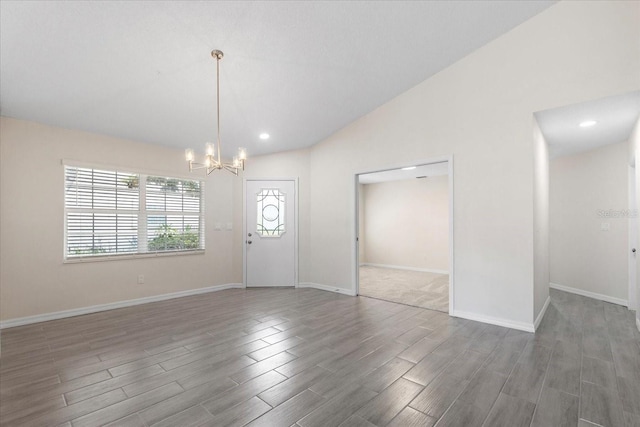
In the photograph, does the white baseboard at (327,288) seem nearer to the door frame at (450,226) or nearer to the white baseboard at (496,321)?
the door frame at (450,226)

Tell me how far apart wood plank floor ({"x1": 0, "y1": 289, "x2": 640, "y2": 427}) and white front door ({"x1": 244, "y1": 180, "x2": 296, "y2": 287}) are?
175 centimetres

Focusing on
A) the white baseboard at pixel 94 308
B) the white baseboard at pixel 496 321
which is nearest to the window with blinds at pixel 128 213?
the white baseboard at pixel 94 308

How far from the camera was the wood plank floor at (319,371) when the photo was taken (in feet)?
6.23

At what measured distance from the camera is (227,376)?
237 centimetres

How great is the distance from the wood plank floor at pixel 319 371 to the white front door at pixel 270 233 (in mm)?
1754

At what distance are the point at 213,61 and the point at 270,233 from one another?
132 inches

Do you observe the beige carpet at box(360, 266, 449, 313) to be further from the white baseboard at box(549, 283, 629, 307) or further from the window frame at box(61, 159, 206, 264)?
the window frame at box(61, 159, 206, 264)

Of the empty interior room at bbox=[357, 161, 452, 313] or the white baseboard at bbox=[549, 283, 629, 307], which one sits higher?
the empty interior room at bbox=[357, 161, 452, 313]

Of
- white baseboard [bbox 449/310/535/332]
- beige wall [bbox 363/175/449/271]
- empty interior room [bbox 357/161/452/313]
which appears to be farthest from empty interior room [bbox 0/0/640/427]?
beige wall [bbox 363/175/449/271]

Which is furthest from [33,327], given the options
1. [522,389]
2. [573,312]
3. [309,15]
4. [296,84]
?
[573,312]

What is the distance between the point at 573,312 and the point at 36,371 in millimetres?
6062

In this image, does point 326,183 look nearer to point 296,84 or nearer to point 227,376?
point 296,84

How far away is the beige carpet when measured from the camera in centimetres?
459

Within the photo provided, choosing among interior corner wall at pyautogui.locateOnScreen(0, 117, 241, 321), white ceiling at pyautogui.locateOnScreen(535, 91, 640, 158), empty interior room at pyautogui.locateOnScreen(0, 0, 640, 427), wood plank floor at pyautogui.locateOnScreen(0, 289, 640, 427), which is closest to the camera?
wood plank floor at pyautogui.locateOnScreen(0, 289, 640, 427)
